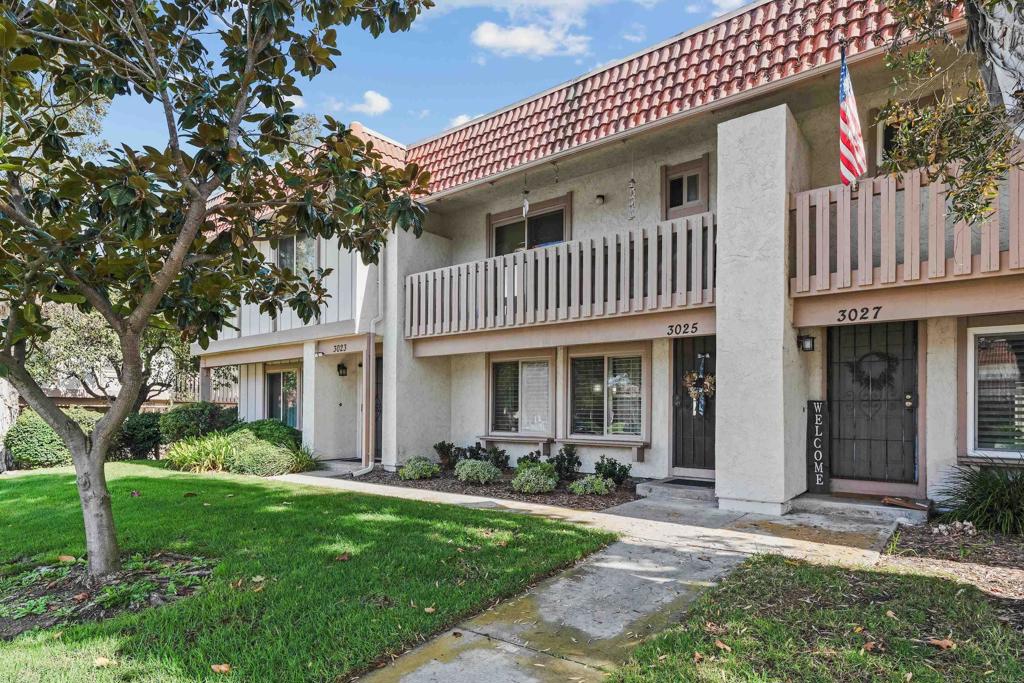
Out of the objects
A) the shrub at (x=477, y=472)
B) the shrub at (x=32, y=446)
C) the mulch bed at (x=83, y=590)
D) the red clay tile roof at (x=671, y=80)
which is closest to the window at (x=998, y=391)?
the red clay tile roof at (x=671, y=80)

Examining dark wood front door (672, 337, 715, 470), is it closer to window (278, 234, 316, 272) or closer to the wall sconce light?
the wall sconce light

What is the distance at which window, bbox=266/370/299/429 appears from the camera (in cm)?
1620

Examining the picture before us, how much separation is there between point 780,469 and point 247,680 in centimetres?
600

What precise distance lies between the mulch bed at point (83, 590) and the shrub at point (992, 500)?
7.54 m

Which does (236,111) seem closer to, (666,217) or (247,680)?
(247,680)

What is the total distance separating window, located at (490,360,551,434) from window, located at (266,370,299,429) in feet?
22.2

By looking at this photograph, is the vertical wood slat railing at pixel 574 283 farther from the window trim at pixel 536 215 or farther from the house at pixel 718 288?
the window trim at pixel 536 215

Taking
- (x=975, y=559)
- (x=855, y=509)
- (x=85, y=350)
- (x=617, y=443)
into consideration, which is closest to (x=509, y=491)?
(x=617, y=443)

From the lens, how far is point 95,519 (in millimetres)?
5117

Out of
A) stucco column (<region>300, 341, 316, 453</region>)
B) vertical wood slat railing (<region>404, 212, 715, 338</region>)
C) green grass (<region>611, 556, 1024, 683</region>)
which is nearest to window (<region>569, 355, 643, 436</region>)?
vertical wood slat railing (<region>404, 212, 715, 338</region>)

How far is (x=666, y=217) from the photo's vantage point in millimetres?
9695

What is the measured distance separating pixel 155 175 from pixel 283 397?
42.5ft

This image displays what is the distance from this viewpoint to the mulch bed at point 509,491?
27.3ft

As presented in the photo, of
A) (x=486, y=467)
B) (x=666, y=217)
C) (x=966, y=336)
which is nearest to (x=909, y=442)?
(x=966, y=336)
